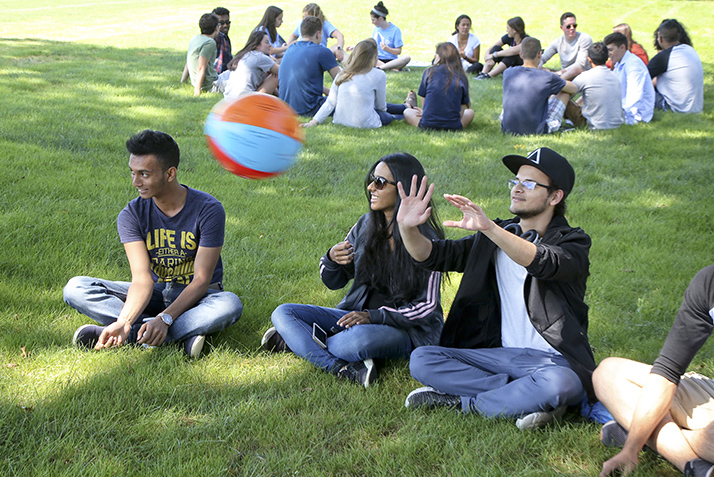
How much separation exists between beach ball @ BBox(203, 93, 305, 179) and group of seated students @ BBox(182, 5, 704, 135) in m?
5.70

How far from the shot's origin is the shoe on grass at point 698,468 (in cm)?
283

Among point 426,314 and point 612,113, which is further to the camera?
point 612,113

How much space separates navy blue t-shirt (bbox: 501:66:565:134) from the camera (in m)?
9.77

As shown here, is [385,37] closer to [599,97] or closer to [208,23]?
[208,23]

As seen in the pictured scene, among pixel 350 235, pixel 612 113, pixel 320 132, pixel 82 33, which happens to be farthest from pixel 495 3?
pixel 350 235

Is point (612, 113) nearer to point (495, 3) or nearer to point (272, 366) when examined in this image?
point (272, 366)

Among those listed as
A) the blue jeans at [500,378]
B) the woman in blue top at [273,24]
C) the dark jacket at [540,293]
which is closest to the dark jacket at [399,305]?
the dark jacket at [540,293]

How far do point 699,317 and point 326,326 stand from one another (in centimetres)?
234

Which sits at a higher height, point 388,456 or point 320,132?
point 320,132

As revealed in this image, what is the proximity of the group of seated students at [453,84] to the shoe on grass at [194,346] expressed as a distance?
6396 millimetres

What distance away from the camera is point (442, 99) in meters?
9.91

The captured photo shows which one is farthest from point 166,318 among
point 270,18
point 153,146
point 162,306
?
point 270,18

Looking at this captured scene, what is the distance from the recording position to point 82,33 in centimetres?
1981

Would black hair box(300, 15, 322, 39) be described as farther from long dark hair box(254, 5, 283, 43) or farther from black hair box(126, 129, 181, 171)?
black hair box(126, 129, 181, 171)
